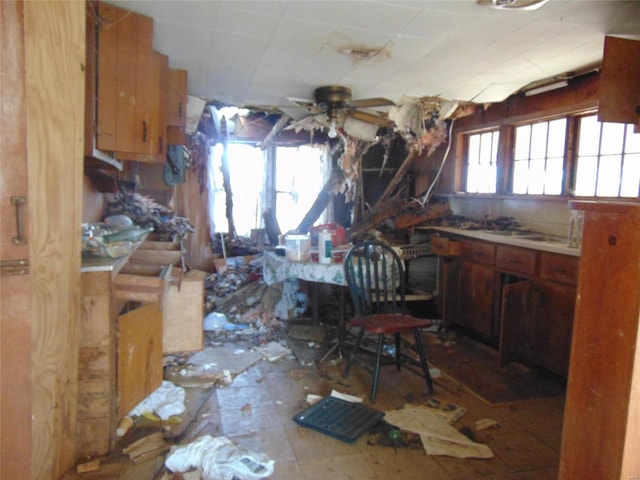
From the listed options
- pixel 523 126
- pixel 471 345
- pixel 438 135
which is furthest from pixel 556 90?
pixel 471 345

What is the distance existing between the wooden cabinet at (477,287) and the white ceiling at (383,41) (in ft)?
4.35

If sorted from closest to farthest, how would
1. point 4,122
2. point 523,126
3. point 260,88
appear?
point 4,122 → point 260,88 → point 523,126

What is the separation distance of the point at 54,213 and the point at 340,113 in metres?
2.58

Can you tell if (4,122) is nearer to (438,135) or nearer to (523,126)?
(523,126)

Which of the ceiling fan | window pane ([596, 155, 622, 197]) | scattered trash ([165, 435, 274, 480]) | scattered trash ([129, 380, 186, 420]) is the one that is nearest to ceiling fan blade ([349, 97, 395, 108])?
the ceiling fan

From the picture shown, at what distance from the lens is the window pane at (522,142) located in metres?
3.92

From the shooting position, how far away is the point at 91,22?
2.10m

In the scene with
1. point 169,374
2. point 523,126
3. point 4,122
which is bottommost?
point 169,374

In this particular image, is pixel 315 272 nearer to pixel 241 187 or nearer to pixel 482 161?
pixel 482 161

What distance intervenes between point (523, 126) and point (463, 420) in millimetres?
2716

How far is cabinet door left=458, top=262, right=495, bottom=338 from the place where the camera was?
3.61 metres

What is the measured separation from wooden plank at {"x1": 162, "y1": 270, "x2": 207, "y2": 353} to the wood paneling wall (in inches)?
44.8

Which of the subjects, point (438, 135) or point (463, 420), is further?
point (438, 135)

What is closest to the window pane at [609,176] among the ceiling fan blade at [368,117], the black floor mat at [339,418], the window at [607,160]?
the window at [607,160]
